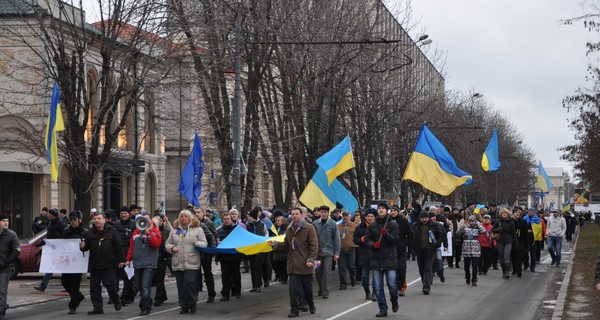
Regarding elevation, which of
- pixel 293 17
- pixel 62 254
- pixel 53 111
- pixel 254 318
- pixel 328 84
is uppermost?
pixel 293 17

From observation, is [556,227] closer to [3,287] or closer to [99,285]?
[99,285]

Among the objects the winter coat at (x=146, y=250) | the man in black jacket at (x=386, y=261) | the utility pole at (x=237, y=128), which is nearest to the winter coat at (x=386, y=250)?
the man in black jacket at (x=386, y=261)

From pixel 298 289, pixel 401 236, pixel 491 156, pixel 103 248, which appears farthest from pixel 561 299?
pixel 491 156

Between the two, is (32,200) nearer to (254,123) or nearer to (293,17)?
(254,123)

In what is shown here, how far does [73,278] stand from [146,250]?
5.01ft

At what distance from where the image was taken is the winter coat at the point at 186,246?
15875mm

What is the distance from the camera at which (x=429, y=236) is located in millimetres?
19969

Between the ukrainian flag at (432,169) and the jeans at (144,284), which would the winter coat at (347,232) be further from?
the jeans at (144,284)

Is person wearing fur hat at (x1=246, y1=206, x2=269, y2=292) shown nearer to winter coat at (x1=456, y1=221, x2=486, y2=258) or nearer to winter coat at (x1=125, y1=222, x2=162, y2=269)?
winter coat at (x1=125, y1=222, x2=162, y2=269)

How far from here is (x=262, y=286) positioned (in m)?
21.8

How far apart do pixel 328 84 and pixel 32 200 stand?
1370 cm

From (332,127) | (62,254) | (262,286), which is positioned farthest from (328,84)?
(62,254)

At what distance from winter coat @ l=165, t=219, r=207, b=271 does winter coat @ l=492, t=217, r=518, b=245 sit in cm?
1027

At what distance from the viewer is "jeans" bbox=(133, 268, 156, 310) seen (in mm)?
15640
